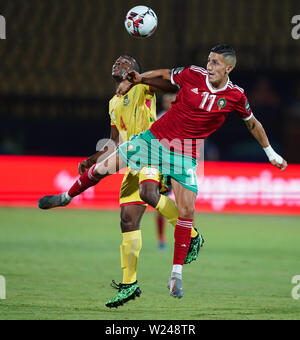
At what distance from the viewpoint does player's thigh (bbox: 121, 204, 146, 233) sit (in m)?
6.27

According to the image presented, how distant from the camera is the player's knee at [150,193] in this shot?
5797 mm

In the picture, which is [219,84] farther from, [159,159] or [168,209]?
[168,209]

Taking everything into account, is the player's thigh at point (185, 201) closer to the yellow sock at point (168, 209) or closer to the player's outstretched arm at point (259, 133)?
the yellow sock at point (168, 209)

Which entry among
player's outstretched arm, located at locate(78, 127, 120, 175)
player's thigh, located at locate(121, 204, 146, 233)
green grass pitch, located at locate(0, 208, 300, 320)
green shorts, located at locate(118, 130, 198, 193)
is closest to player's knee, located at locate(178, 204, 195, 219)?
green shorts, located at locate(118, 130, 198, 193)

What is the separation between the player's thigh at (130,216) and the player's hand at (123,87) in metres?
0.99

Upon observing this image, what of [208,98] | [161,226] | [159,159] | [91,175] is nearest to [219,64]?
[208,98]

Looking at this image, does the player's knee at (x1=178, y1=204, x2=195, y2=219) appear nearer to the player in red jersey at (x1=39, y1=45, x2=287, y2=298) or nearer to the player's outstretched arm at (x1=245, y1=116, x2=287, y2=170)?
the player in red jersey at (x1=39, y1=45, x2=287, y2=298)

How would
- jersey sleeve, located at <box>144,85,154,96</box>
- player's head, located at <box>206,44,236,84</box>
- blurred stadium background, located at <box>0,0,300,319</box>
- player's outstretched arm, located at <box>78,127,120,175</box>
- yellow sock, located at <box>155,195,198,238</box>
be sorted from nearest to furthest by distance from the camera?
player's head, located at <box>206,44,236,84</box> < yellow sock, located at <box>155,195,198,238</box> < jersey sleeve, located at <box>144,85,154,96</box> < player's outstretched arm, located at <box>78,127,120,175</box> < blurred stadium background, located at <box>0,0,300,319</box>

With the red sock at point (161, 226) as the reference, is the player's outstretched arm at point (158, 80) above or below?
above

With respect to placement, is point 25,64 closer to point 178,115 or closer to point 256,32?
point 256,32

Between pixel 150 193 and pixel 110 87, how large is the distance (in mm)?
13480

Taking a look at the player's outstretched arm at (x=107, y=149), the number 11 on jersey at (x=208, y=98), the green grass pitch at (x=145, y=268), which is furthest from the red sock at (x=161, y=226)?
the number 11 on jersey at (x=208, y=98)

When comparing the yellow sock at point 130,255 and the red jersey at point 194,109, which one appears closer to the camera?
the red jersey at point 194,109

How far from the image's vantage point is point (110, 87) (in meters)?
19.0
